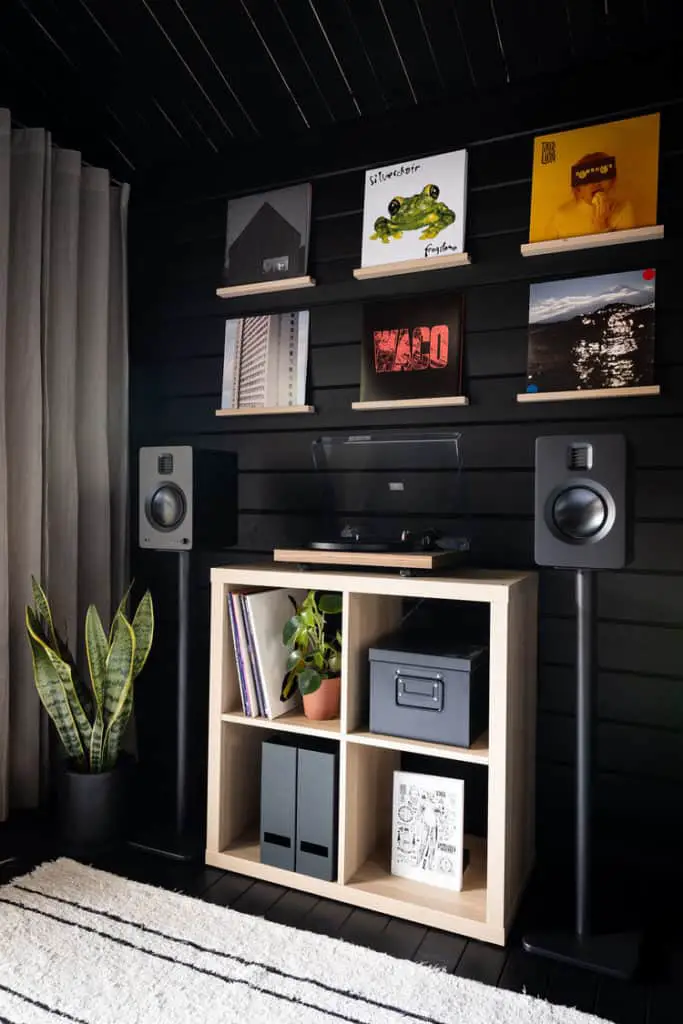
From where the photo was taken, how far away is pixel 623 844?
6.60 feet

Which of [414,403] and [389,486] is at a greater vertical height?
[414,403]

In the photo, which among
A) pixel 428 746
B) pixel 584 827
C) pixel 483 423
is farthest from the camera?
pixel 483 423

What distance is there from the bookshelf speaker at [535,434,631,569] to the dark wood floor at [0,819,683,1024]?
871 mm

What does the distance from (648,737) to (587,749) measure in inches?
17.4

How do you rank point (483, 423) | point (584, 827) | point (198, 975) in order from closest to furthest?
point (198, 975)
point (584, 827)
point (483, 423)

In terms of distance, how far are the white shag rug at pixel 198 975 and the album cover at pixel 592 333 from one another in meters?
1.48

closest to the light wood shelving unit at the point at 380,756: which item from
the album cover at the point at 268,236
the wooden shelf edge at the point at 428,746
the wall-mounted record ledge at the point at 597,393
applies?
the wooden shelf edge at the point at 428,746

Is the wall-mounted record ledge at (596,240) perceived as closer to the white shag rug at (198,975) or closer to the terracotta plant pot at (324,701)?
the terracotta plant pot at (324,701)

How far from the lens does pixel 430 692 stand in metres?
1.80

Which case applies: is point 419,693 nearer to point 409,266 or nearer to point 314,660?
point 314,660

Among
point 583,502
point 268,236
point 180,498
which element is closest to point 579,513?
point 583,502

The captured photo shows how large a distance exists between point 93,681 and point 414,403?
126 cm

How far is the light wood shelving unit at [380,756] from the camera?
1.71 meters

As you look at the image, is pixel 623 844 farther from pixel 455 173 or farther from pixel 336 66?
pixel 336 66
